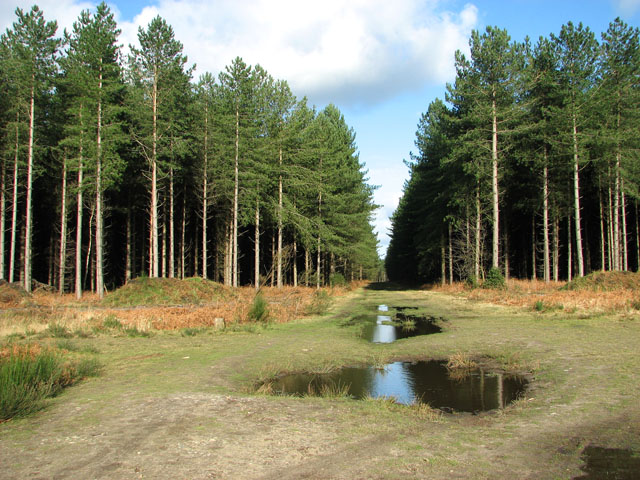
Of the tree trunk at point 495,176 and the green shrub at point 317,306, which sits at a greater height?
the tree trunk at point 495,176

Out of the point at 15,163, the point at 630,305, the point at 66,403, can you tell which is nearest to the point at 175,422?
the point at 66,403

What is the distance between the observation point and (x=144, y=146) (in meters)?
25.4

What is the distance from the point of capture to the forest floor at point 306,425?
4031 millimetres

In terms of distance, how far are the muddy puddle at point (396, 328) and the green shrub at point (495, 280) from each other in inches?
392

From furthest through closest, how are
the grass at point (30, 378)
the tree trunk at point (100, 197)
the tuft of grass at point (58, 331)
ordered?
the tree trunk at point (100, 197) → the tuft of grass at point (58, 331) → the grass at point (30, 378)

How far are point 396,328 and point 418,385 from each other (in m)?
7.78

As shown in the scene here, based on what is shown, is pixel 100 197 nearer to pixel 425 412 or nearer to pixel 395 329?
pixel 395 329

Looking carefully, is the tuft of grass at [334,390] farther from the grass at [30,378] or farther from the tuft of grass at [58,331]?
the tuft of grass at [58,331]

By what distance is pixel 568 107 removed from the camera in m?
27.3

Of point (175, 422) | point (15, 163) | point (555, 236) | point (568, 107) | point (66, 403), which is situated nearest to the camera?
point (175, 422)

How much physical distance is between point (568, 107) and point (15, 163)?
111ft

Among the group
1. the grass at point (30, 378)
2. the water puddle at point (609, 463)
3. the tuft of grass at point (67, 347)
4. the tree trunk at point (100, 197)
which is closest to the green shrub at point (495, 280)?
the tree trunk at point (100, 197)

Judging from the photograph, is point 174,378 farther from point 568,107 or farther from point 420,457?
point 568,107

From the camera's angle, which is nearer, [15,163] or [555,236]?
[15,163]
